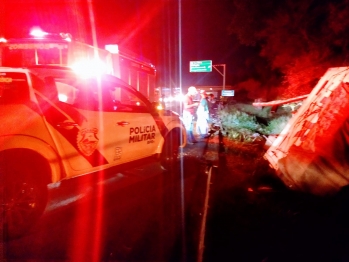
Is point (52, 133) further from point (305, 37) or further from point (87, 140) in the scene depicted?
point (305, 37)

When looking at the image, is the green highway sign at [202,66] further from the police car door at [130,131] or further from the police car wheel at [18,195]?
the police car wheel at [18,195]

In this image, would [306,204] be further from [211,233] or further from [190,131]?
[190,131]

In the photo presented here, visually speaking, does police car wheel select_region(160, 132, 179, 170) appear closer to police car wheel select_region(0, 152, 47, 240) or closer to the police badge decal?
the police badge decal

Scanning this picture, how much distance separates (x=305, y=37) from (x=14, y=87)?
9.56m

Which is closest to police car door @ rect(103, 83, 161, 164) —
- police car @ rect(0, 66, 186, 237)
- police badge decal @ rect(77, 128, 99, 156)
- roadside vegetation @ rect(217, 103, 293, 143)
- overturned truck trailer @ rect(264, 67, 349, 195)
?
police car @ rect(0, 66, 186, 237)

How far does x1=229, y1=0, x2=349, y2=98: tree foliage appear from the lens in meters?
10.6

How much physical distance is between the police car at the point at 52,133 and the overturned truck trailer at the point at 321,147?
8.03ft

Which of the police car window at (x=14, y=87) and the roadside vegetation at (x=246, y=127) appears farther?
the roadside vegetation at (x=246, y=127)

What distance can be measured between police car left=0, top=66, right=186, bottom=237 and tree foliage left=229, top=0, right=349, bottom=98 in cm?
699

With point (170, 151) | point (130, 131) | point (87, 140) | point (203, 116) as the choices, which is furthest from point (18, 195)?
point (203, 116)

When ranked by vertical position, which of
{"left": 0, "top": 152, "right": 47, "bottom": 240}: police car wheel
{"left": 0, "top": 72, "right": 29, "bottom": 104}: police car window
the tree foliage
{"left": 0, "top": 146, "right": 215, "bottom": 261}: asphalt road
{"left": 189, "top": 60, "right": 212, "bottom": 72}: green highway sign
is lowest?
{"left": 0, "top": 146, "right": 215, "bottom": 261}: asphalt road

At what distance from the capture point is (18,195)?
4105mm

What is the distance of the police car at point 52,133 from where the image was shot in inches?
159

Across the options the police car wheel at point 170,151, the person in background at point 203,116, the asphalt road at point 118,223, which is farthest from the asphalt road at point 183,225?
the person in background at point 203,116
